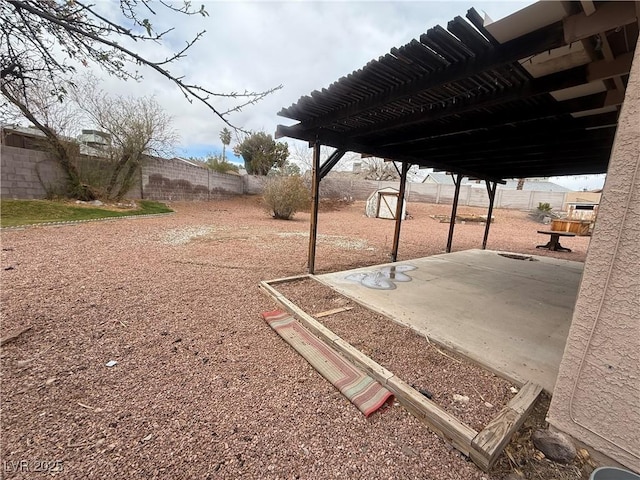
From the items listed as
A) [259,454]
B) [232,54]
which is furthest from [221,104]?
[259,454]

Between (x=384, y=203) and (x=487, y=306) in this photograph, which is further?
(x=384, y=203)

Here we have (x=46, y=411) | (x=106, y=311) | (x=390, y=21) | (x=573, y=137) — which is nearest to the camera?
(x=46, y=411)

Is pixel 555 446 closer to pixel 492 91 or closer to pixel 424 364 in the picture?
pixel 424 364

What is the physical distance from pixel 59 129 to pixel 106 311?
967 centimetres

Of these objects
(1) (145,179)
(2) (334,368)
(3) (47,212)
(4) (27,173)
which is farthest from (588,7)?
(1) (145,179)

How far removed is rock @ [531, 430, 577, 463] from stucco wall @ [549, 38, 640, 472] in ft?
0.23

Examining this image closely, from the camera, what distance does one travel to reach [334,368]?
197cm

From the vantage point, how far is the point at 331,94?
110 inches

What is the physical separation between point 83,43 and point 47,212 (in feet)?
27.8

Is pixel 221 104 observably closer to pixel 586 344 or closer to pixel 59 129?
pixel 586 344

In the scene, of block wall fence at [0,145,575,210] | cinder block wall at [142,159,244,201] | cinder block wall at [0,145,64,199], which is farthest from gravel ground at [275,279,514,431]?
cinder block wall at [142,159,244,201]

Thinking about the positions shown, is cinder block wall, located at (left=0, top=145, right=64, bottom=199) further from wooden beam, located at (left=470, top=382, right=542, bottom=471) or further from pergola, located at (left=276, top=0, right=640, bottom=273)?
wooden beam, located at (left=470, top=382, right=542, bottom=471)

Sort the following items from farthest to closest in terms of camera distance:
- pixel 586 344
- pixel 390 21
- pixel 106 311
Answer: pixel 106 311, pixel 390 21, pixel 586 344

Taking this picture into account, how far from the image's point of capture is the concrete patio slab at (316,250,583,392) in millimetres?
2164
